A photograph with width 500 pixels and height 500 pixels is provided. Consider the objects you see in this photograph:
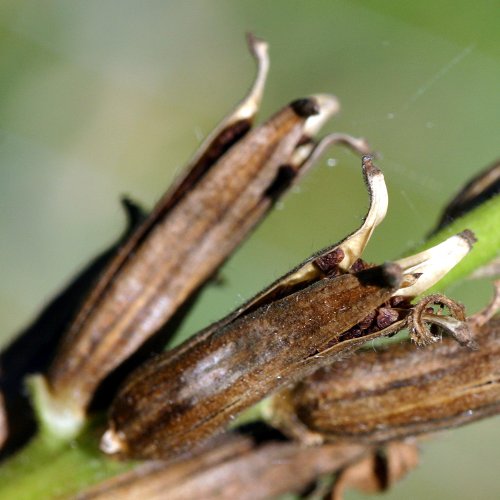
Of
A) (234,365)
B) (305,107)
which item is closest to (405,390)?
(234,365)

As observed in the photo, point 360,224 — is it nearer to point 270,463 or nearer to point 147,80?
point 270,463

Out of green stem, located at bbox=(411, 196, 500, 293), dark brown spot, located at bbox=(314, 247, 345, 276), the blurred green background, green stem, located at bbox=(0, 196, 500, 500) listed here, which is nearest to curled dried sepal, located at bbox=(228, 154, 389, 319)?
dark brown spot, located at bbox=(314, 247, 345, 276)

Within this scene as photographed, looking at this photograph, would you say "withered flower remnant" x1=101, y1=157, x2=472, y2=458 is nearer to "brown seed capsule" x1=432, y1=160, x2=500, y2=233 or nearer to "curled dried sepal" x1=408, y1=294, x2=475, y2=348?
"curled dried sepal" x1=408, y1=294, x2=475, y2=348

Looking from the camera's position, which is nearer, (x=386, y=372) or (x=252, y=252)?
(x=386, y=372)

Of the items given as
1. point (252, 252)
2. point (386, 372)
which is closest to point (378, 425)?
point (386, 372)

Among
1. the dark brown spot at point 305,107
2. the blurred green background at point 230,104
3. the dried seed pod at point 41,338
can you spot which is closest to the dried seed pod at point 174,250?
the dark brown spot at point 305,107

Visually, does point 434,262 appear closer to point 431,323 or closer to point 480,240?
point 431,323
